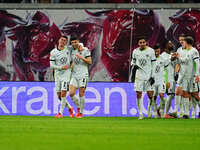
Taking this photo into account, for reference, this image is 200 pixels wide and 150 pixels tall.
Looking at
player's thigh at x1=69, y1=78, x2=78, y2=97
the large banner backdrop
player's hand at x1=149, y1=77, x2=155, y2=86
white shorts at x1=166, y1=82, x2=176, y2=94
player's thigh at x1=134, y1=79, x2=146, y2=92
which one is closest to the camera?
player's thigh at x1=134, y1=79, x2=146, y2=92

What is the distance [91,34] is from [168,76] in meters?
4.18

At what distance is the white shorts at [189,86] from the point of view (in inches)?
721

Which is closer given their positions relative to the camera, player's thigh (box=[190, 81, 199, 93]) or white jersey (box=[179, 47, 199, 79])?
white jersey (box=[179, 47, 199, 79])

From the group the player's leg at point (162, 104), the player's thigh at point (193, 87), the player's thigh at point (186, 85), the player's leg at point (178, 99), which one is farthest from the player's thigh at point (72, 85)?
the player's thigh at point (193, 87)

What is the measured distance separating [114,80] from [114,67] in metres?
0.45

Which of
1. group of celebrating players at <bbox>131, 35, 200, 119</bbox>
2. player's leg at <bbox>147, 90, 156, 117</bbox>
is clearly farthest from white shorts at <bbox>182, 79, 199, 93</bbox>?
player's leg at <bbox>147, 90, 156, 117</bbox>

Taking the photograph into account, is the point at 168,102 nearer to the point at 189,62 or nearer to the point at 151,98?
the point at 151,98

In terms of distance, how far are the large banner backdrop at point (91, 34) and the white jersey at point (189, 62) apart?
4.28 meters

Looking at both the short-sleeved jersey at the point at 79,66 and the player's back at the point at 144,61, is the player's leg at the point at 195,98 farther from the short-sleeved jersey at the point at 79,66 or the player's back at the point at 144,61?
the short-sleeved jersey at the point at 79,66

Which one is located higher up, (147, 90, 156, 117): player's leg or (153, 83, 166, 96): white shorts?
(153, 83, 166, 96): white shorts

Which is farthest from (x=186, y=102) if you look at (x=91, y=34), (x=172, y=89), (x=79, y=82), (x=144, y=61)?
(x=91, y=34)

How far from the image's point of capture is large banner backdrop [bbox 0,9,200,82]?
22.5 meters

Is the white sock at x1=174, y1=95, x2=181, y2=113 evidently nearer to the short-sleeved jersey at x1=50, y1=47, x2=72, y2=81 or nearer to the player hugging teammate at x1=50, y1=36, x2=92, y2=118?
the player hugging teammate at x1=50, y1=36, x2=92, y2=118

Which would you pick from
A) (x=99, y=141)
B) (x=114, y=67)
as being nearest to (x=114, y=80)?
(x=114, y=67)
